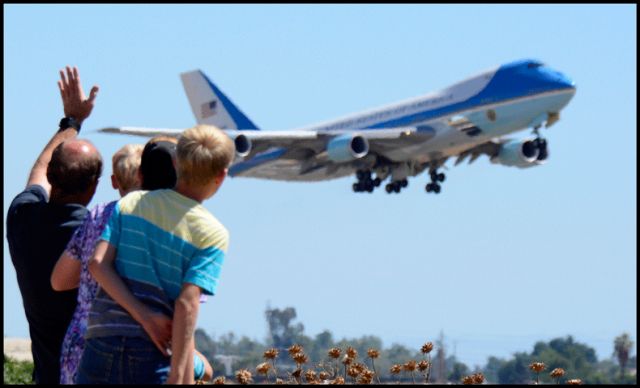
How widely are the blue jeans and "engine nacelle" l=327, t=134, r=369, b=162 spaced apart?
39122mm

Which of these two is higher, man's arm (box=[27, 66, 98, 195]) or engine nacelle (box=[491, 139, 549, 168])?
engine nacelle (box=[491, 139, 549, 168])

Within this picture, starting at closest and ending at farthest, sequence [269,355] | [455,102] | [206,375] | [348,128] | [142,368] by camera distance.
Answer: [142,368] < [206,375] < [269,355] < [455,102] < [348,128]

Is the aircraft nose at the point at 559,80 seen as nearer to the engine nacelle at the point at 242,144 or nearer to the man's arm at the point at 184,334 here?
the engine nacelle at the point at 242,144

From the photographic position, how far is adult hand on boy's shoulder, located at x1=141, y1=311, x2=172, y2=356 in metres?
5.89

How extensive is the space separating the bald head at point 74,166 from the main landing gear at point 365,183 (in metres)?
40.0

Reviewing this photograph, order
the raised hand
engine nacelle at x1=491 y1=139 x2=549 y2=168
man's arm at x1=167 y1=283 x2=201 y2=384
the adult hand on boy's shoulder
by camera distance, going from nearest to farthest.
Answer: man's arm at x1=167 y1=283 x2=201 y2=384 → the adult hand on boy's shoulder → the raised hand → engine nacelle at x1=491 y1=139 x2=549 y2=168

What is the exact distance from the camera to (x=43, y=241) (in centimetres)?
671

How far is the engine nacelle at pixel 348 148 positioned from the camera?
45156mm

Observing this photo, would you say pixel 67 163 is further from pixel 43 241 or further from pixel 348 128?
pixel 348 128

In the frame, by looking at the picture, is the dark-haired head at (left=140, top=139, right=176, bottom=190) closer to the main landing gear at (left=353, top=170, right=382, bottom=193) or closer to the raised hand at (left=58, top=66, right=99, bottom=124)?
the raised hand at (left=58, top=66, right=99, bottom=124)

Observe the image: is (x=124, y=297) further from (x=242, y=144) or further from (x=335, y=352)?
(x=242, y=144)

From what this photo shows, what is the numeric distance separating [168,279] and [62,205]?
1.01 meters

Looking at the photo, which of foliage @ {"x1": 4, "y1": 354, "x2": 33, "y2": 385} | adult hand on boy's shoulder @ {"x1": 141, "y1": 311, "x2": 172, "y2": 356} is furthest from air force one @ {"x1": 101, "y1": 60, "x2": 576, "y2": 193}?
adult hand on boy's shoulder @ {"x1": 141, "y1": 311, "x2": 172, "y2": 356}

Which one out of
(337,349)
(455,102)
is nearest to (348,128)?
(455,102)
